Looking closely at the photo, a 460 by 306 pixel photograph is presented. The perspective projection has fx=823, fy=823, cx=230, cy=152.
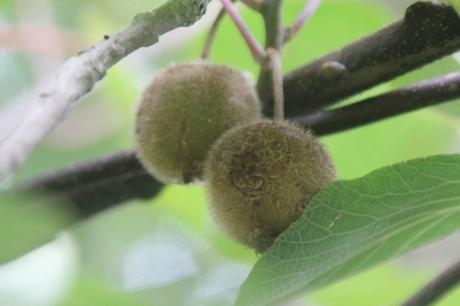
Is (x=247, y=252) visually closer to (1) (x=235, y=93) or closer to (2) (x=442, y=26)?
(1) (x=235, y=93)

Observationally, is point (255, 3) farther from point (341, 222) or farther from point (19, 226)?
point (19, 226)

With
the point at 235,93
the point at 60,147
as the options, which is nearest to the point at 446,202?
the point at 235,93

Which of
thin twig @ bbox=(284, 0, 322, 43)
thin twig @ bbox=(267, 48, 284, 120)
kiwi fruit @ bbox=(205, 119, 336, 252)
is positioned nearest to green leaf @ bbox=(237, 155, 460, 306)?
kiwi fruit @ bbox=(205, 119, 336, 252)

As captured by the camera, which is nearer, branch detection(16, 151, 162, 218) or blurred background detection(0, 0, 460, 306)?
branch detection(16, 151, 162, 218)

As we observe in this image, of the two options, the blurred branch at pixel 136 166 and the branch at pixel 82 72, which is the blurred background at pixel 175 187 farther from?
the branch at pixel 82 72

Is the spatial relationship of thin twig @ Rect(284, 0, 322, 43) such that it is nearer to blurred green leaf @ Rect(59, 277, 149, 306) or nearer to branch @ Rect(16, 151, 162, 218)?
branch @ Rect(16, 151, 162, 218)

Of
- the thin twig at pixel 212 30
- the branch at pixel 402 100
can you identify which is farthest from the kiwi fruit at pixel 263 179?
the thin twig at pixel 212 30
